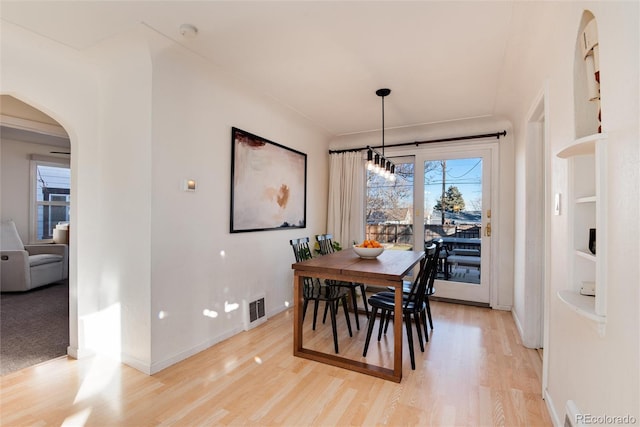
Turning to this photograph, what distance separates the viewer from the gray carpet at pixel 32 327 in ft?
8.18

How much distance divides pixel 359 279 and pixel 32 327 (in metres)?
3.48

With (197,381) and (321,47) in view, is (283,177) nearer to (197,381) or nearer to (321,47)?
(321,47)

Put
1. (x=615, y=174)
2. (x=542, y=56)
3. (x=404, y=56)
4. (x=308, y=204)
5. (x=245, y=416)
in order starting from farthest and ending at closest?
(x=308, y=204) < (x=404, y=56) < (x=542, y=56) < (x=245, y=416) < (x=615, y=174)

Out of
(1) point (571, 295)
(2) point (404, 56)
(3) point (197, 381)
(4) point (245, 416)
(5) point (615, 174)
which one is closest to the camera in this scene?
(5) point (615, 174)

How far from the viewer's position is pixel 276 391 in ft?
6.84

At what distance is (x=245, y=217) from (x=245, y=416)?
1865 millimetres

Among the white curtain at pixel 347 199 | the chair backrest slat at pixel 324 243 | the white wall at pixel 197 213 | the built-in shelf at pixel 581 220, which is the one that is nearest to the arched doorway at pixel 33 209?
the white wall at pixel 197 213

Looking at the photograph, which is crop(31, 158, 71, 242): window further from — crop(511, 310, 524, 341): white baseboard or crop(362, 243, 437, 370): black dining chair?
crop(511, 310, 524, 341): white baseboard

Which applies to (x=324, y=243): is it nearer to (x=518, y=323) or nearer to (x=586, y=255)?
(x=518, y=323)

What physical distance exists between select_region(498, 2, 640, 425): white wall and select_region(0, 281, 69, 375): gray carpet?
145 inches

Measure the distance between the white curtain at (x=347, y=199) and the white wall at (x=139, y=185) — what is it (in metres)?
2.23

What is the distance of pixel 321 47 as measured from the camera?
7.57 feet

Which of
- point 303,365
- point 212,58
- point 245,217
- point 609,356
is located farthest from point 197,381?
point 212,58

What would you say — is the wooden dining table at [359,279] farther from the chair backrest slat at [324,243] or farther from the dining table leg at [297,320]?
the chair backrest slat at [324,243]
